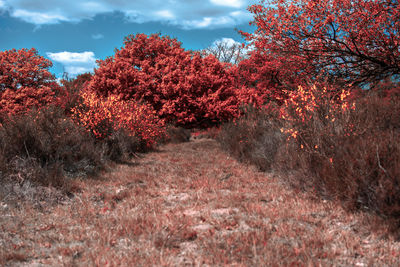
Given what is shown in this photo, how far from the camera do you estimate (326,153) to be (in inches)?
219

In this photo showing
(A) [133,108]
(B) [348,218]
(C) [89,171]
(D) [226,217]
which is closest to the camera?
(B) [348,218]

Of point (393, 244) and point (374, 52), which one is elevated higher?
point (374, 52)

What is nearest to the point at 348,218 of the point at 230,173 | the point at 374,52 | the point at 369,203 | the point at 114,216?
the point at 369,203

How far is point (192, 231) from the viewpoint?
Answer: 14.4ft

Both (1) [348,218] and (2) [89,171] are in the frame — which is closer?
(1) [348,218]

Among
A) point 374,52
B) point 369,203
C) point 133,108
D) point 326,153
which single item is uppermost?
point 374,52

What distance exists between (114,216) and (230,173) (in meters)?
4.12

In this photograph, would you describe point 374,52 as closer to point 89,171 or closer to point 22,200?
point 89,171

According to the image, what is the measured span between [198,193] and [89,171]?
3.31 metres

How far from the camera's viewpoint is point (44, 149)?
7859mm

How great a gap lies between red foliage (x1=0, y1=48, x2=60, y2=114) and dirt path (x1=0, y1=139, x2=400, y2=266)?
56.3 ft

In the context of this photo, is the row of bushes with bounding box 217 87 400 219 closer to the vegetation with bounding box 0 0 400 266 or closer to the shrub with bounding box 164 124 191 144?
the vegetation with bounding box 0 0 400 266

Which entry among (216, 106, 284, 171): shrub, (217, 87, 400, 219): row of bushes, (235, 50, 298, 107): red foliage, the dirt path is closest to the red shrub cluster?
(216, 106, 284, 171): shrub

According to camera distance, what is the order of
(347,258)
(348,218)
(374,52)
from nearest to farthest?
(347,258), (348,218), (374,52)
